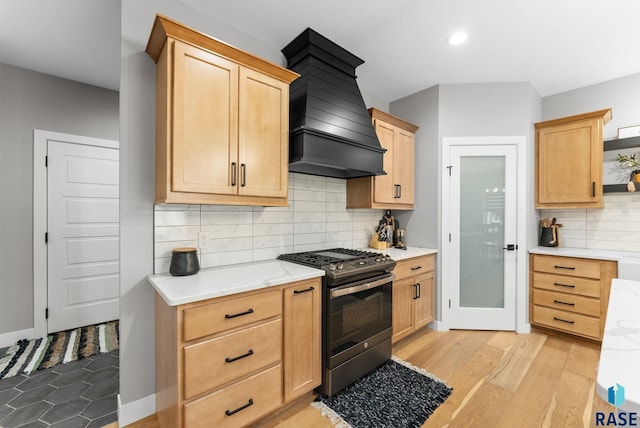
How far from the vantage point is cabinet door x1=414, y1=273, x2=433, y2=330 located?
3066 millimetres

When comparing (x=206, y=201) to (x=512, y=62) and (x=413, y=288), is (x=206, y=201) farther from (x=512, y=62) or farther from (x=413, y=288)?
(x=512, y=62)

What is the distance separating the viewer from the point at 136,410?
1889mm

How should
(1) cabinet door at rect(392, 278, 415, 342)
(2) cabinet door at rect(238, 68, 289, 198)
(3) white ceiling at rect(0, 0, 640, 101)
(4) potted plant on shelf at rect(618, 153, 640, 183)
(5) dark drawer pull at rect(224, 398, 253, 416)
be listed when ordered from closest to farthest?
(5) dark drawer pull at rect(224, 398, 253, 416) < (2) cabinet door at rect(238, 68, 289, 198) < (3) white ceiling at rect(0, 0, 640, 101) < (1) cabinet door at rect(392, 278, 415, 342) < (4) potted plant on shelf at rect(618, 153, 640, 183)

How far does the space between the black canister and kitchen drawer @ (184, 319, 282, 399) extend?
0.56 meters

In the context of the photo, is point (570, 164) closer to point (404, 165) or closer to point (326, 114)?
point (404, 165)

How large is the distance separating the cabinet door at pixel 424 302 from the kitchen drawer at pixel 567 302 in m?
1.19

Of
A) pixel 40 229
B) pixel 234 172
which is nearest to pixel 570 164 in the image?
pixel 234 172

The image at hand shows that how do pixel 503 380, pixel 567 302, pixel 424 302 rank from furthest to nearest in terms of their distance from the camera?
1. pixel 424 302
2. pixel 567 302
3. pixel 503 380

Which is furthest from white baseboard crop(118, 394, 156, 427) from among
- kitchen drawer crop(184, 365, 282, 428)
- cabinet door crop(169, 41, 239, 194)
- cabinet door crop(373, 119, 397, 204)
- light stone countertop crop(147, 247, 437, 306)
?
cabinet door crop(373, 119, 397, 204)

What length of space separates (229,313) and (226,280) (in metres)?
0.24

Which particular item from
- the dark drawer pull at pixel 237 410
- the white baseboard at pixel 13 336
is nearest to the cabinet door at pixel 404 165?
the dark drawer pull at pixel 237 410

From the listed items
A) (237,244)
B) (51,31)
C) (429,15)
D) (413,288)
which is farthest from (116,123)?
(413,288)

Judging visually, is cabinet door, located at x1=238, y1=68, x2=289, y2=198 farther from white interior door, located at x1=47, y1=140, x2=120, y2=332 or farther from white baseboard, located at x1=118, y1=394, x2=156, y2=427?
white interior door, located at x1=47, y1=140, x2=120, y2=332

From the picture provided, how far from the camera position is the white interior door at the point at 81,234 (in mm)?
→ 3189
